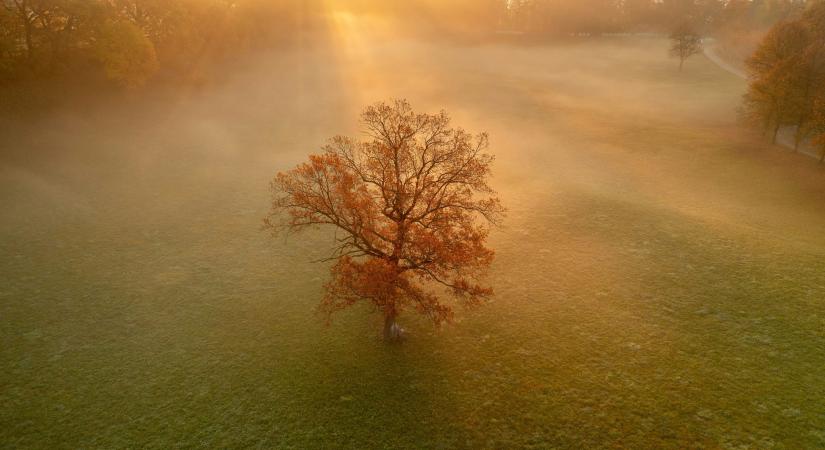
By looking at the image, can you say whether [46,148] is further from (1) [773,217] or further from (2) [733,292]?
(1) [773,217]

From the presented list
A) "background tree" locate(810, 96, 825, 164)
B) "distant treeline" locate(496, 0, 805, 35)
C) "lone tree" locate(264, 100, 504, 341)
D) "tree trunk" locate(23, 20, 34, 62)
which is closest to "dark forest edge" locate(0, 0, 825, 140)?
"tree trunk" locate(23, 20, 34, 62)

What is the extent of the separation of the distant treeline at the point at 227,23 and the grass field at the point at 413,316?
880 centimetres

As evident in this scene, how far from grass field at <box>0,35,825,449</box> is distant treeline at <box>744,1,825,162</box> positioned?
4.92m

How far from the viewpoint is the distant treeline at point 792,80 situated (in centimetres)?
5550

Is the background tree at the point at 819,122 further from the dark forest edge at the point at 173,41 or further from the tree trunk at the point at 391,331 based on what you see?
the tree trunk at the point at 391,331

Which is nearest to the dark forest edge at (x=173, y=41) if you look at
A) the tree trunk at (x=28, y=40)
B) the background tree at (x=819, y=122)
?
the tree trunk at (x=28, y=40)

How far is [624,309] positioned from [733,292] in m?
8.43

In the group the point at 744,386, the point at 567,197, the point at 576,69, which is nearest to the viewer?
the point at 744,386

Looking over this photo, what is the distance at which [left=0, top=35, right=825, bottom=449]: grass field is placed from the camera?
2323 centimetres

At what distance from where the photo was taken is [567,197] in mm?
48969

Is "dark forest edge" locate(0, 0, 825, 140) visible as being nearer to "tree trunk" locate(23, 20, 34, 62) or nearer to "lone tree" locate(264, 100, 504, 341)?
"tree trunk" locate(23, 20, 34, 62)

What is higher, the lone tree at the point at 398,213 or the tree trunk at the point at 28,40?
the tree trunk at the point at 28,40

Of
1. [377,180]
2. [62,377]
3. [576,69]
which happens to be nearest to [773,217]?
[377,180]

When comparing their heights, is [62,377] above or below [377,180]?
below
